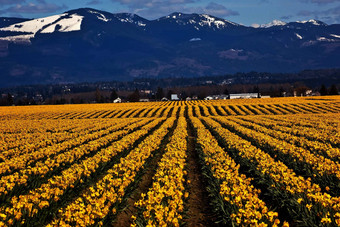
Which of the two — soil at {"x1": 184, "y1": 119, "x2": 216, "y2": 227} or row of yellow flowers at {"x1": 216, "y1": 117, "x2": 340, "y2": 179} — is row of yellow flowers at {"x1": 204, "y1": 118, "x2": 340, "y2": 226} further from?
soil at {"x1": 184, "y1": 119, "x2": 216, "y2": 227}

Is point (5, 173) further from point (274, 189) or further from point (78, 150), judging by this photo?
point (274, 189)

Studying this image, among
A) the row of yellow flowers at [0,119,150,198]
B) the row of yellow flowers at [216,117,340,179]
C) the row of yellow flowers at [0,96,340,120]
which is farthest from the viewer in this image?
the row of yellow flowers at [0,96,340,120]

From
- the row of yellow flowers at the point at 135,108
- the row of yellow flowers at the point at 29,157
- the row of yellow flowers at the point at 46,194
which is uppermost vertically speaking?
the row of yellow flowers at the point at 46,194

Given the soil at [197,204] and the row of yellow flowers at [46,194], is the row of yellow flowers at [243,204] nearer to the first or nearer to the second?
the soil at [197,204]

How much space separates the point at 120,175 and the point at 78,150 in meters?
7.80

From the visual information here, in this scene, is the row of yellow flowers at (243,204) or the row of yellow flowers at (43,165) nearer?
the row of yellow flowers at (243,204)

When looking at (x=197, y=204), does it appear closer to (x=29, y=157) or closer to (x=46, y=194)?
(x=46, y=194)

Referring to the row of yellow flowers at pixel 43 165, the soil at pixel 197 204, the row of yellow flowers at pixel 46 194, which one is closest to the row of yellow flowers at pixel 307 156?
the soil at pixel 197 204

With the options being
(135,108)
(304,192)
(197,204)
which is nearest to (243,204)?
(304,192)

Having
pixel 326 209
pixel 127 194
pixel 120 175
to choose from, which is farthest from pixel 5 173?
pixel 326 209

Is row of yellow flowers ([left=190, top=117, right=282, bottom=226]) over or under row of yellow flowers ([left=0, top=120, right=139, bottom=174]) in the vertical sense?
over

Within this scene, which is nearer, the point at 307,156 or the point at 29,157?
the point at 307,156

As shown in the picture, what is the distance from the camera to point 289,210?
472 inches

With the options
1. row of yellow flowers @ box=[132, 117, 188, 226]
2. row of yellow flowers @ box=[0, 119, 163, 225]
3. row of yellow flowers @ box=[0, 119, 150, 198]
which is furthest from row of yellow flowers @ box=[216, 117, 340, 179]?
row of yellow flowers @ box=[0, 119, 150, 198]
